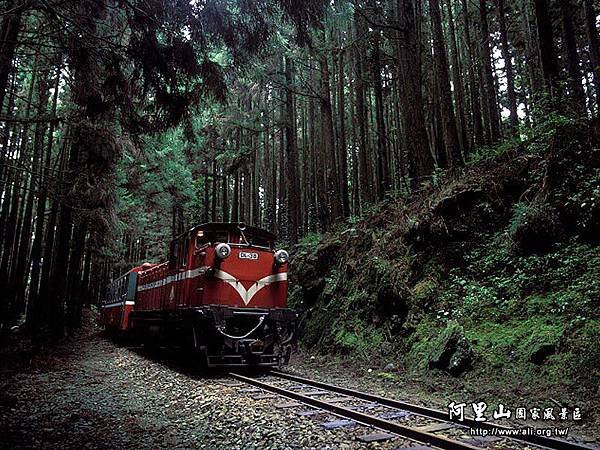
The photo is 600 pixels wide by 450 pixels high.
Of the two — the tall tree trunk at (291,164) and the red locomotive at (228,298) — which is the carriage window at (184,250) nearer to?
the red locomotive at (228,298)

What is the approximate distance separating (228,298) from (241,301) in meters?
0.34

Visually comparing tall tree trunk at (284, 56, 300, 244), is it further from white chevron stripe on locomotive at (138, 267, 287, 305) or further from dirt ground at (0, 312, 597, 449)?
dirt ground at (0, 312, 597, 449)

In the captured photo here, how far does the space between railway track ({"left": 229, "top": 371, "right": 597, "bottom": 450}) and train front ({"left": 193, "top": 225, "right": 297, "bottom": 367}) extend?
1.98m

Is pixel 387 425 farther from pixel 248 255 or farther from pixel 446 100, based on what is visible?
pixel 446 100

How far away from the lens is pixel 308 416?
5.59 meters

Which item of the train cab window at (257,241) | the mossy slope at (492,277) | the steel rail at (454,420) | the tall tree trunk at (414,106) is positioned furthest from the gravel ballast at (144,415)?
the tall tree trunk at (414,106)

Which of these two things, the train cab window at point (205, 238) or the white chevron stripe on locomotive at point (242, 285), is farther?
the train cab window at point (205, 238)

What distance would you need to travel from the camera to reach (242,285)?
32.7 feet

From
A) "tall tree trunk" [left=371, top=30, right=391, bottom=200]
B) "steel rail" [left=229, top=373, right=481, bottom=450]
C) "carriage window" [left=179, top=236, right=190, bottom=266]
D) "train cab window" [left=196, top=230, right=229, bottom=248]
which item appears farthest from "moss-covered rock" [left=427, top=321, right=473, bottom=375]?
"tall tree trunk" [left=371, top=30, right=391, bottom=200]

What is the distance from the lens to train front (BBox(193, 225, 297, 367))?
362 inches

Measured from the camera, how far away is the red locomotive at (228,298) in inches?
365

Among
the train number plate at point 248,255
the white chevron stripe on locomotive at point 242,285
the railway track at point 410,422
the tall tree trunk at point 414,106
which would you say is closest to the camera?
the railway track at point 410,422

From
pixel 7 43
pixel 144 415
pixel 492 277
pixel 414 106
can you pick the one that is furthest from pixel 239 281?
pixel 414 106

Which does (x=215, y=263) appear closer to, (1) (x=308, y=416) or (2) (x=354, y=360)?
(2) (x=354, y=360)
